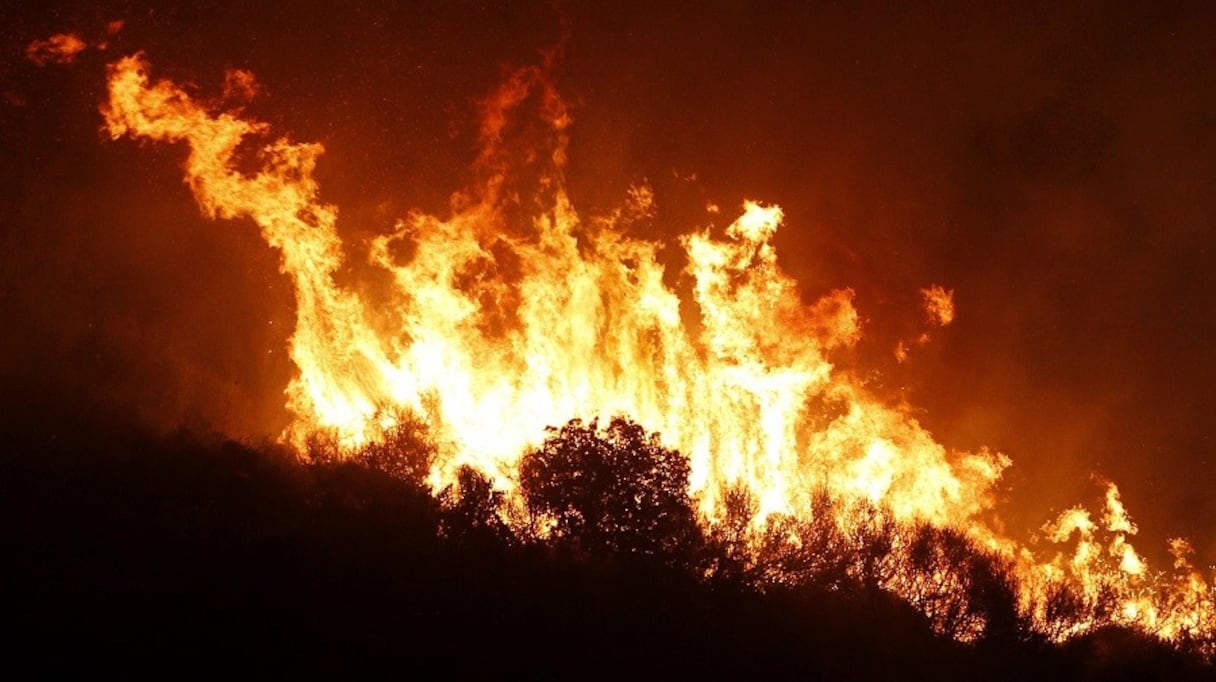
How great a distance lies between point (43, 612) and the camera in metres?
11.7

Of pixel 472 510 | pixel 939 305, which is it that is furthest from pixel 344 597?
pixel 939 305

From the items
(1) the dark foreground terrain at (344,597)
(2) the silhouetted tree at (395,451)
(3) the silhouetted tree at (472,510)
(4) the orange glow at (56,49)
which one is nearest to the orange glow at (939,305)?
(1) the dark foreground terrain at (344,597)

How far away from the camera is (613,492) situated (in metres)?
15.6

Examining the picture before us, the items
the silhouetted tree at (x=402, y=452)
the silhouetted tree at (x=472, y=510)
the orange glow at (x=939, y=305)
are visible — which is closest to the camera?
the silhouetted tree at (x=472, y=510)

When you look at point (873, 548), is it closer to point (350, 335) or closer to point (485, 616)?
point (485, 616)

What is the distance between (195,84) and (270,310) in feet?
20.3

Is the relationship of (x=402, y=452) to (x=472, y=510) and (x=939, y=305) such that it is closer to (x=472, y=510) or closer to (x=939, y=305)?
(x=472, y=510)

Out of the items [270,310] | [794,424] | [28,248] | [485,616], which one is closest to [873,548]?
[794,424]

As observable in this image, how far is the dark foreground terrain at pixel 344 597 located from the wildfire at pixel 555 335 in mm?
2763

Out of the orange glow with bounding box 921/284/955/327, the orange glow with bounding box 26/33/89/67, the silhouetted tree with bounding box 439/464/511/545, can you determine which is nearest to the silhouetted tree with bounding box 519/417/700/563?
the silhouetted tree with bounding box 439/464/511/545

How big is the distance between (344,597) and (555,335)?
27.4 ft

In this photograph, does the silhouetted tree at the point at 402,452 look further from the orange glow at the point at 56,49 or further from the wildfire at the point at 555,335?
the orange glow at the point at 56,49

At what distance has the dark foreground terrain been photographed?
12.0 metres

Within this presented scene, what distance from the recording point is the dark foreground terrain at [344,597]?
39.3 ft
